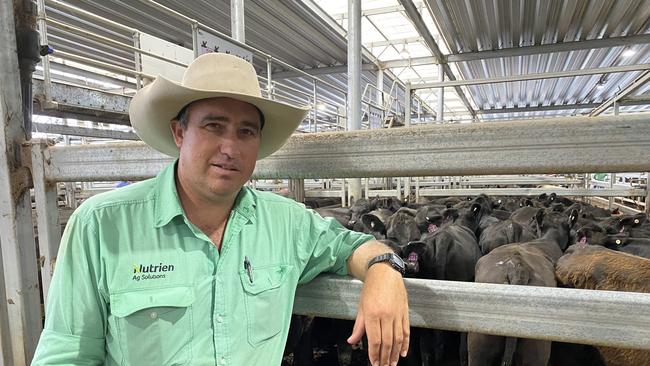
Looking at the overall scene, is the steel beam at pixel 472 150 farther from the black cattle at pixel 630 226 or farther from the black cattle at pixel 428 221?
the black cattle at pixel 630 226

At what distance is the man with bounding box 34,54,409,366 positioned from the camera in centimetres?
126

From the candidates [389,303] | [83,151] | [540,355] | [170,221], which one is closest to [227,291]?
[170,221]

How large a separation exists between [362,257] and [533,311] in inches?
22.0

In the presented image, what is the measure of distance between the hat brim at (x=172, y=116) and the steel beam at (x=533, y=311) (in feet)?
2.01

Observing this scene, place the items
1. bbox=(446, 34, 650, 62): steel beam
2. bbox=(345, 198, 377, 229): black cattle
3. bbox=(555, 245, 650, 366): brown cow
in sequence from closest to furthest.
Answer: bbox=(555, 245, 650, 366): brown cow → bbox=(345, 198, 377, 229): black cattle → bbox=(446, 34, 650, 62): steel beam

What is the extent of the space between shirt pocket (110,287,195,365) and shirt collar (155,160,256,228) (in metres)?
0.24

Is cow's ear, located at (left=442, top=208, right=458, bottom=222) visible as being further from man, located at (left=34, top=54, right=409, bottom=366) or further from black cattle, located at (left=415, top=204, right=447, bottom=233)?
man, located at (left=34, top=54, right=409, bottom=366)

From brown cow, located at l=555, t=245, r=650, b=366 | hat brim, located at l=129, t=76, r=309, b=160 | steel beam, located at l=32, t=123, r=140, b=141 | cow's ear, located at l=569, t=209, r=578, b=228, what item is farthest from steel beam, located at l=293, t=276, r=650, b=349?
steel beam, located at l=32, t=123, r=140, b=141

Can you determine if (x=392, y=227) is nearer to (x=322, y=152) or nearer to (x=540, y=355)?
(x=540, y=355)

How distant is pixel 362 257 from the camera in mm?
1466

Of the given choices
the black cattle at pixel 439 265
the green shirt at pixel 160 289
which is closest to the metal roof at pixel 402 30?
the black cattle at pixel 439 265

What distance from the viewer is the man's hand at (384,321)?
125cm

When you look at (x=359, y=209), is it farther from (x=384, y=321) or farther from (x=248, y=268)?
(x=384, y=321)

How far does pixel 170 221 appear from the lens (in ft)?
4.48
